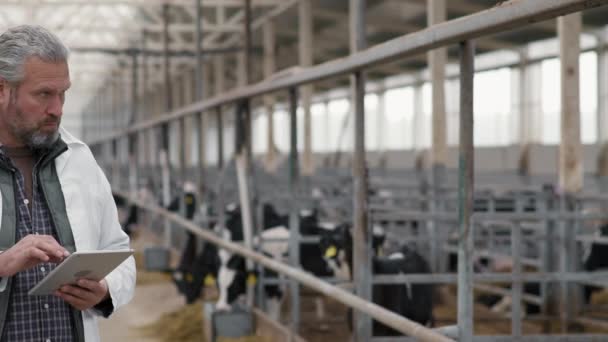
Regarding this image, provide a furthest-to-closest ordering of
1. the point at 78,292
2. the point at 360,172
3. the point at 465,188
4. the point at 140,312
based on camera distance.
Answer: the point at 140,312 → the point at 360,172 → the point at 465,188 → the point at 78,292

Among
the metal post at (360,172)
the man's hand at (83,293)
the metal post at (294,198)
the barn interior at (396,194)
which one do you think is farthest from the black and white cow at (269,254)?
the man's hand at (83,293)

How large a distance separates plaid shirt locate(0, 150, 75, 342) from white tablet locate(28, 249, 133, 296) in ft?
0.20

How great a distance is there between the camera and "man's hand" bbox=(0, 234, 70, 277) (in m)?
2.18

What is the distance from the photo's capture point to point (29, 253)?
2.18m

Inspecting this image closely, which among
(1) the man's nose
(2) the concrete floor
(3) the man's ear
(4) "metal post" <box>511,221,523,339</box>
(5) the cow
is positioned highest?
(3) the man's ear

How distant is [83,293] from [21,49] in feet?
2.10

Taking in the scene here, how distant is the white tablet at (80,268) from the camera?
7.22 ft

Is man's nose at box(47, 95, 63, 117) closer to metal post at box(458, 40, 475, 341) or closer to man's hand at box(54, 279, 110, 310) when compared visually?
man's hand at box(54, 279, 110, 310)

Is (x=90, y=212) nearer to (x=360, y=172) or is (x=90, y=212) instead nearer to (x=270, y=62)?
(x=360, y=172)

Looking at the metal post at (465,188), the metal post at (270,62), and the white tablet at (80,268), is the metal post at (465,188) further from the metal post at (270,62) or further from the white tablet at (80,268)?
the metal post at (270,62)

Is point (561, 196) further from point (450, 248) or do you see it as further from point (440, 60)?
point (440, 60)

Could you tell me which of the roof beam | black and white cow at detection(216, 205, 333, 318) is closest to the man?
black and white cow at detection(216, 205, 333, 318)

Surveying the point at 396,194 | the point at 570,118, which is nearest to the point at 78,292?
the point at 570,118

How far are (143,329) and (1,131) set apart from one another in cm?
657
